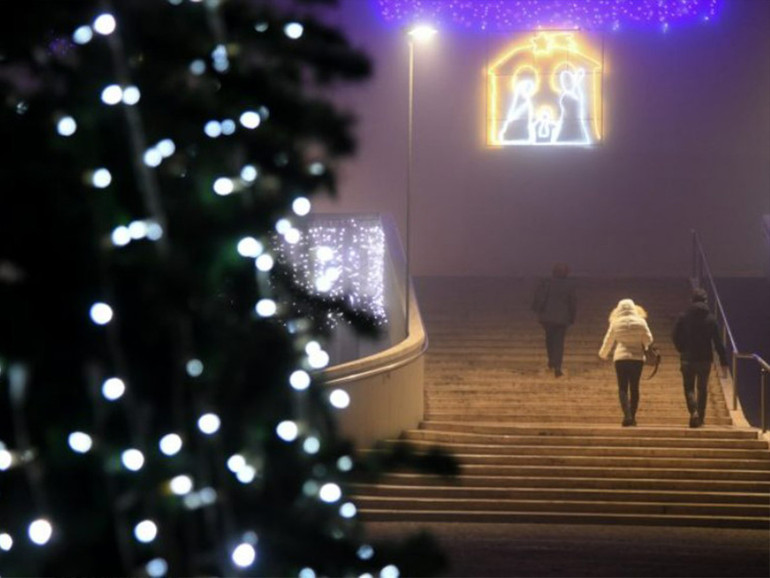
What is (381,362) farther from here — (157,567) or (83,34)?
(83,34)

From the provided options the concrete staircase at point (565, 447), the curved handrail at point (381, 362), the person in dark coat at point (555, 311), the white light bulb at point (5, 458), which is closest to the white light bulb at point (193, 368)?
the white light bulb at point (5, 458)


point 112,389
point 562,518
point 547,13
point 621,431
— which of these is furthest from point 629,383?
point 547,13

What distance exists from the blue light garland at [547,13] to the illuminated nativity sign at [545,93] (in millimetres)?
308

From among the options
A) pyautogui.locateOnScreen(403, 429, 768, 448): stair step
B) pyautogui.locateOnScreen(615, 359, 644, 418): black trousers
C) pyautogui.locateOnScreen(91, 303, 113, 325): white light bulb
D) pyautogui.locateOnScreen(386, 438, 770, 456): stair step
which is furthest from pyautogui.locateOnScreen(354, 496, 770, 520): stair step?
pyautogui.locateOnScreen(91, 303, 113, 325): white light bulb

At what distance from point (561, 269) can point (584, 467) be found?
478 centimetres

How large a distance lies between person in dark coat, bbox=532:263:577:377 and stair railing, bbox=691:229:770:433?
6.05 ft

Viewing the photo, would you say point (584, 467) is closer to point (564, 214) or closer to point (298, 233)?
point (298, 233)

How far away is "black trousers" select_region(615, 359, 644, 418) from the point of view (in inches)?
603

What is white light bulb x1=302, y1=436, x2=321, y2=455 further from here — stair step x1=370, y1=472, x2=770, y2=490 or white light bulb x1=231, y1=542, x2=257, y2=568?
stair step x1=370, y1=472, x2=770, y2=490

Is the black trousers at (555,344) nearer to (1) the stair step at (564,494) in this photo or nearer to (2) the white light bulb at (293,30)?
(1) the stair step at (564,494)

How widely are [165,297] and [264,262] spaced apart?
363mm

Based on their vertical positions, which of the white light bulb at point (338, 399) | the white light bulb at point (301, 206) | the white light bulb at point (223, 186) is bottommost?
the white light bulb at point (338, 399)

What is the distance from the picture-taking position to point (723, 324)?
65.9 ft

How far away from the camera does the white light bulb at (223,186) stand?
3.79m
